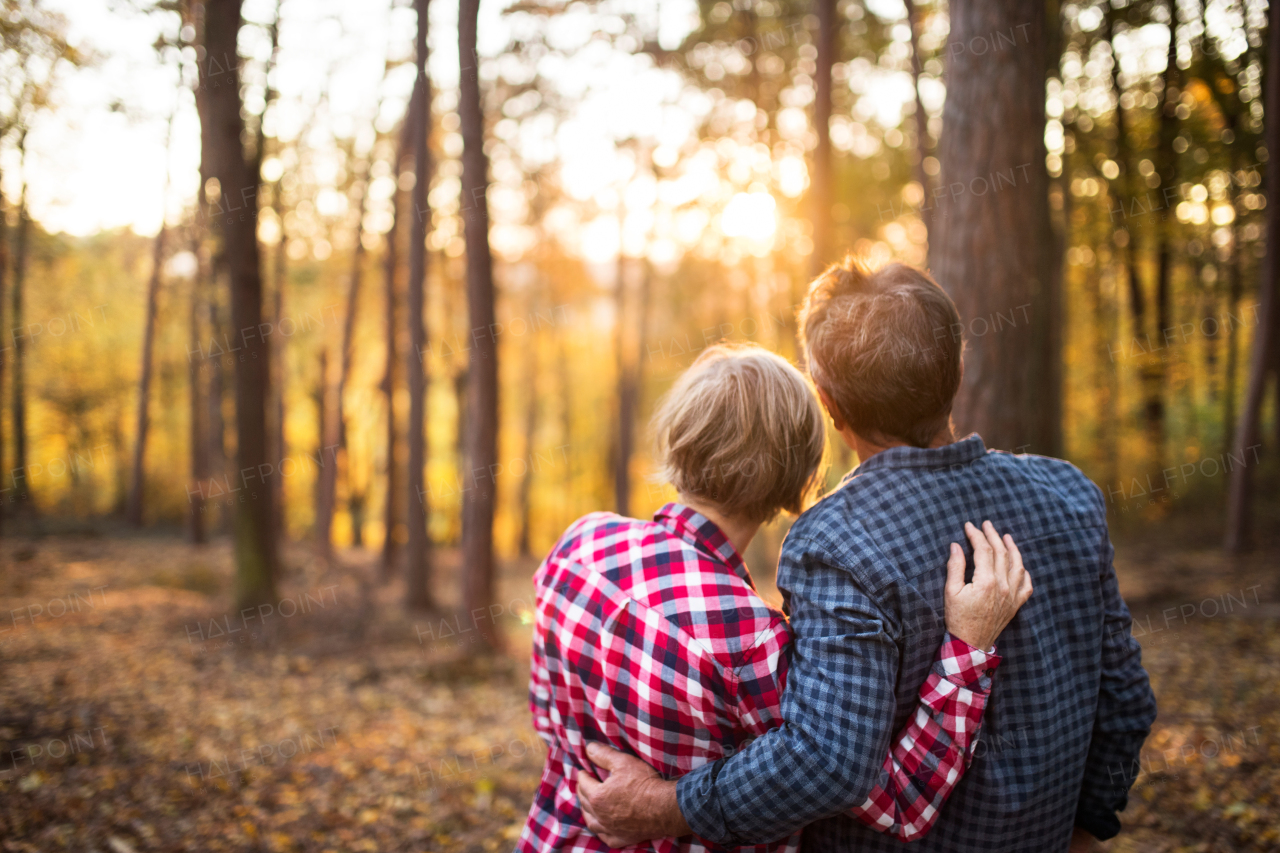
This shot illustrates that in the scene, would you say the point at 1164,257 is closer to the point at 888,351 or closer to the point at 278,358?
the point at 888,351

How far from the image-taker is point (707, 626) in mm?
1438

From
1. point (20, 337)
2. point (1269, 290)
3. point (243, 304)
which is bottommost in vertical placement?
point (1269, 290)

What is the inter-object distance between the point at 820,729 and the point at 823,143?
27.8ft

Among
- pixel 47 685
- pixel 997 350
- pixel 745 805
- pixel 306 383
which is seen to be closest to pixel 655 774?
pixel 745 805

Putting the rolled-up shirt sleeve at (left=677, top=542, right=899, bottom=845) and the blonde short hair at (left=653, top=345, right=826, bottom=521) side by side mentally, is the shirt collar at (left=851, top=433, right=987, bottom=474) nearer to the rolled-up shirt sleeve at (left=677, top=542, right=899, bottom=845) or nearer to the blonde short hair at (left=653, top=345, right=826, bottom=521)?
the blonde short hair at (left=653, top=345, right=826, bottom=521)

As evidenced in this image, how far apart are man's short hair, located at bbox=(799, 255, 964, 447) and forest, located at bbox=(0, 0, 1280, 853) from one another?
0.27 metres

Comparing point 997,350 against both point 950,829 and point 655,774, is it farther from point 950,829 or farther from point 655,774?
point 655,774

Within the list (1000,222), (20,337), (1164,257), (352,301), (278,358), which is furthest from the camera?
(278,358)

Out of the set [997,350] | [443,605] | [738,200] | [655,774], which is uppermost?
[738,200]

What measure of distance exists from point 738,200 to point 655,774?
45.9 ft

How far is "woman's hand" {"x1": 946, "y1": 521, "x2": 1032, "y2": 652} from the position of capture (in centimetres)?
139

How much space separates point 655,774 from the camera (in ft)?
4.96

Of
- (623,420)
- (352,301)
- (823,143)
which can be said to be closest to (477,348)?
(823,143)

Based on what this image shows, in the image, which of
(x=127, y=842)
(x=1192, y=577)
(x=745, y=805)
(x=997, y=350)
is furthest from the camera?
(x=1192, y=577)
